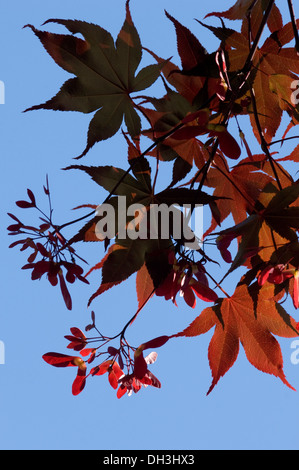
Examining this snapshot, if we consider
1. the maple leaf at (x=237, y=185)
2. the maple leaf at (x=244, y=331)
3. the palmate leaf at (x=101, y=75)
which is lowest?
the maple leaf at (x=244, y=331)

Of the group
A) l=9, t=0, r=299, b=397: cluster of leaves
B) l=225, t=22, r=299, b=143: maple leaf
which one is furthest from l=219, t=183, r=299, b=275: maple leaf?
l=225, t=22, r=299, b=143: maple leaf

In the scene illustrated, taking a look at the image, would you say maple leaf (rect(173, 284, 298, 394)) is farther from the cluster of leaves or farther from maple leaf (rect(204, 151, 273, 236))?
maple leaf (rect(204, 151, 273, 236))

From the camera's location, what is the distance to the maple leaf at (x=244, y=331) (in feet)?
2.85

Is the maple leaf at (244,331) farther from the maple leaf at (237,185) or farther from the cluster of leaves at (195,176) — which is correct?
the maple leaf at (237,185)

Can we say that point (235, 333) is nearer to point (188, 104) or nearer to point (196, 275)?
point (196, 275)

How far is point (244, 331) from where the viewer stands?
92 cm

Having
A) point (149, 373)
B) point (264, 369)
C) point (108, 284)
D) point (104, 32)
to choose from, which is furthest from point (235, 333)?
point (104, 32)

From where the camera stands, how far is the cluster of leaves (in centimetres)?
75

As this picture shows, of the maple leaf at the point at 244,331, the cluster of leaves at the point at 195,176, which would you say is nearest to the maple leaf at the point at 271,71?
the cluster of leaves at the point at 195,176

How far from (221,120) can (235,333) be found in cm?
38

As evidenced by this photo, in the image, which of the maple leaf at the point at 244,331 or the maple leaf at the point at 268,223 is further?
the maple leaf at the point at 244,331

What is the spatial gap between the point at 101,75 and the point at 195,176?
23 cm

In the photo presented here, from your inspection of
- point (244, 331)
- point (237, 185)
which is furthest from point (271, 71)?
point (244, 331)

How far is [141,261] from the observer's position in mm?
764
